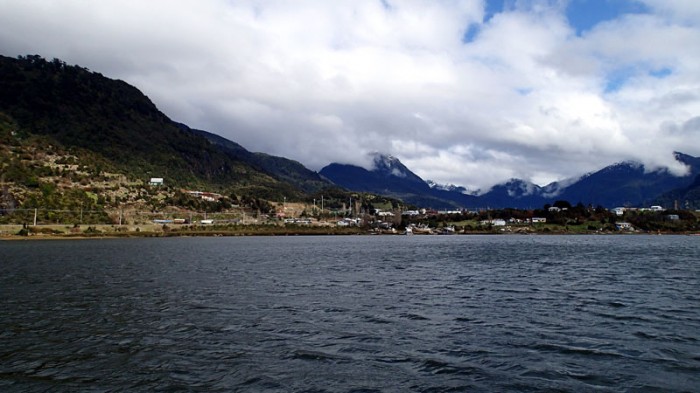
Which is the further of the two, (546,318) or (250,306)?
(250,306)

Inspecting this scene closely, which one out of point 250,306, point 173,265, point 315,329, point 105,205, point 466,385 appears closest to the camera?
point 466,385

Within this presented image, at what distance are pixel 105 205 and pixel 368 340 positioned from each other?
18988 centimetres

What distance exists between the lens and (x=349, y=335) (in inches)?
993

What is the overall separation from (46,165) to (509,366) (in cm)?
21512

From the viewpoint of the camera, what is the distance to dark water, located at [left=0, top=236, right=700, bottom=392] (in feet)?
59.7

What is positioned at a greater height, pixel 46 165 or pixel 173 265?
pixel 46 165

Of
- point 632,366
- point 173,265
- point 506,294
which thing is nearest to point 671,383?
point 632,366

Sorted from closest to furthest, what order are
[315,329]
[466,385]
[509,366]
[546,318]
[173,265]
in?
1. [466,385]
2. [509,366]
3. [315,329]
4. [546,318]
5. [173,265]

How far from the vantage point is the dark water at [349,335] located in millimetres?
18188

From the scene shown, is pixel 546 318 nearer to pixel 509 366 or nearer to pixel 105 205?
pixel 509 366

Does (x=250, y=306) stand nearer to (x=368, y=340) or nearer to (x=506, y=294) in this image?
(x=368, y=340)

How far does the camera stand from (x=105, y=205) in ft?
618

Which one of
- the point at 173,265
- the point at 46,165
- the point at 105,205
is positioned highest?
the point at 46,165

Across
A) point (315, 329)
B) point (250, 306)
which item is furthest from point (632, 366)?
point (250, 306)
